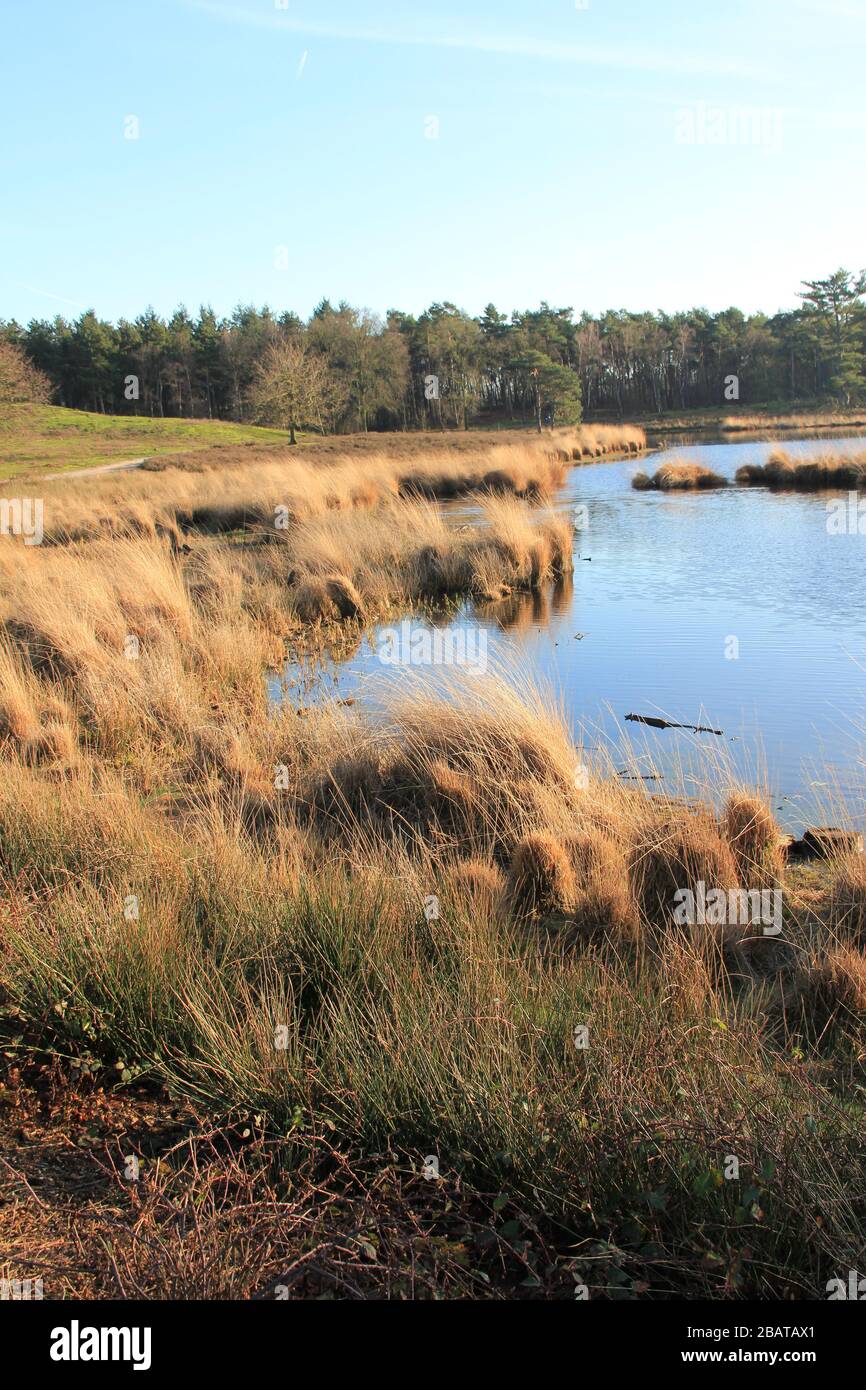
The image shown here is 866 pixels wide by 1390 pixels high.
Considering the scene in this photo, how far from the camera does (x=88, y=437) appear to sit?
176ft

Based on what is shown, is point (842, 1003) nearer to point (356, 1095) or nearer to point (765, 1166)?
point (765, 1166)

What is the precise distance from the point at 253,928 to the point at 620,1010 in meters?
1.51

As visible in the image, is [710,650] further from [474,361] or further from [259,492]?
[474,361]

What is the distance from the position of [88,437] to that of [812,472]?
3994 centimetres

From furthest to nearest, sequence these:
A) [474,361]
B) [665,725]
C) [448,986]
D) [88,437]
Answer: [474,361] < [88,437] < [665,725] < [448,986]

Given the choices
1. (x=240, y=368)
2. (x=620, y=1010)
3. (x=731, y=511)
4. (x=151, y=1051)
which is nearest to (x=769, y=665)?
(x=620, y=1010)

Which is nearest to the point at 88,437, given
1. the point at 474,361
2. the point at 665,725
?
the point at 474,361

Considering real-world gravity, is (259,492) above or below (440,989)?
→ above

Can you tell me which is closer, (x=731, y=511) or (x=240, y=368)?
(x=731, y=511)

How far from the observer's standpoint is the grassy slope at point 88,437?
41.3 meters

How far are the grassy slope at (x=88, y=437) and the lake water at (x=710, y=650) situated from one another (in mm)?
26198

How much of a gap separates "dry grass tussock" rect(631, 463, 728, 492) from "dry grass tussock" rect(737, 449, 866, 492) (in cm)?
94
